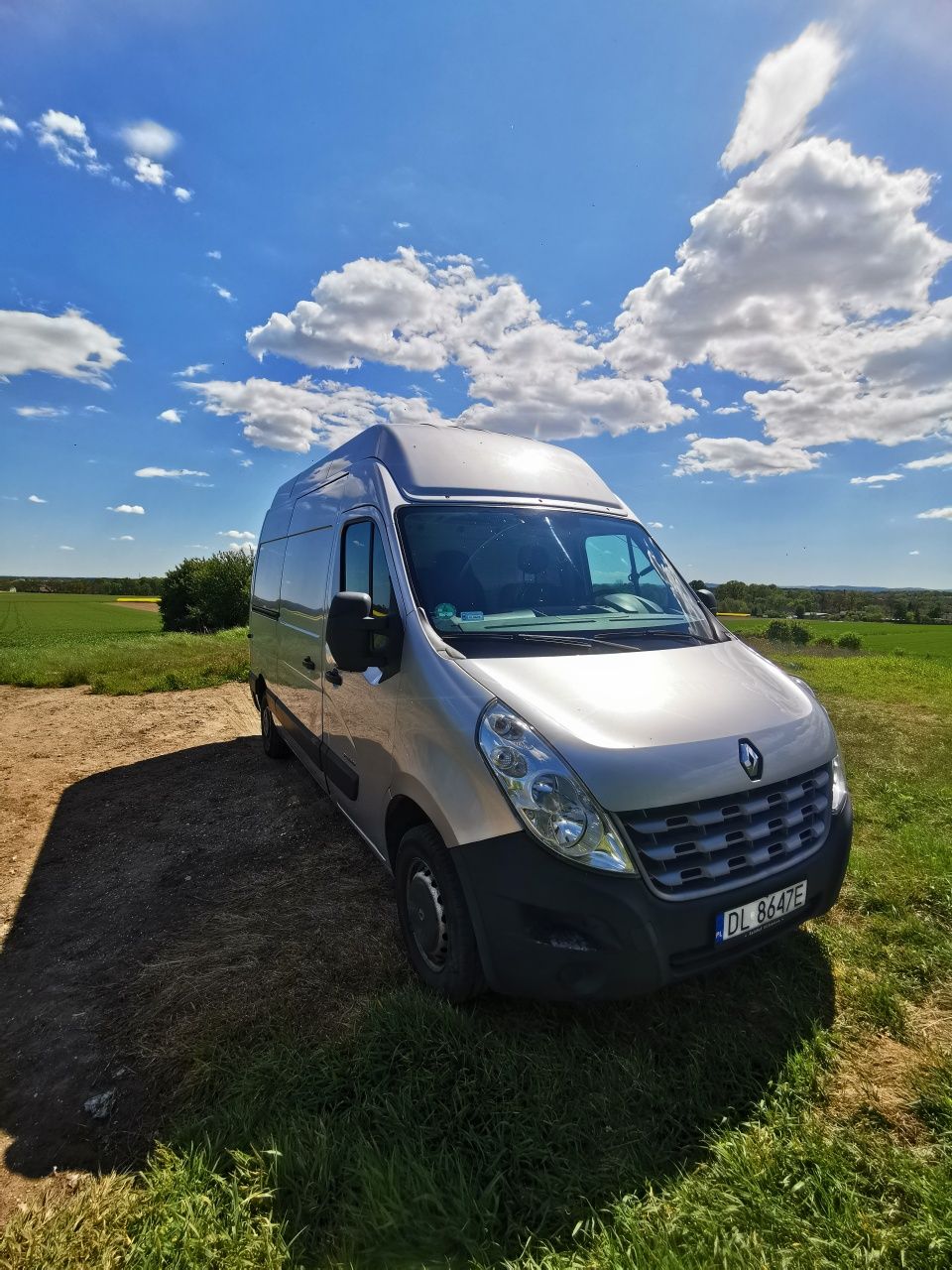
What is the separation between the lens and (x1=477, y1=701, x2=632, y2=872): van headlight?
6.53 feet

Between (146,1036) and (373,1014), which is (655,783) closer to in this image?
(373,1014)

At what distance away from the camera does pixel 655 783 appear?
2023 millimetres

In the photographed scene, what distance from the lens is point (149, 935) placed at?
3.23 metres

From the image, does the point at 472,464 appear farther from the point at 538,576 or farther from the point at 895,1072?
the point at 895,1072

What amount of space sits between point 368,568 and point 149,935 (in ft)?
7.50

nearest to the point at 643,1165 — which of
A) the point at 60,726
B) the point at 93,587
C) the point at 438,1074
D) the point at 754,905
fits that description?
the point at 438,1074

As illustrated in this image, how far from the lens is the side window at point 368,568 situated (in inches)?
118

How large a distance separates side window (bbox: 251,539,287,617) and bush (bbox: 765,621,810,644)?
82.7ft

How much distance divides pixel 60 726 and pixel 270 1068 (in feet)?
23.8

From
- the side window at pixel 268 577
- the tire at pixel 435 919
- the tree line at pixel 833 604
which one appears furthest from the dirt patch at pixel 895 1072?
the tree line at pixel 833 604

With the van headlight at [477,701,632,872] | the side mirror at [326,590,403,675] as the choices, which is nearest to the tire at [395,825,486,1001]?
the van headlight at [477,701,632,872]

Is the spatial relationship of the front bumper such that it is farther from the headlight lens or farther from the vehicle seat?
the vehicle seat

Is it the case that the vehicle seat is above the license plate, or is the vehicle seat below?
above

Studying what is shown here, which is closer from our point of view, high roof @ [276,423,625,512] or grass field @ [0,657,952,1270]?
grass field @ [0,657,952,1270]
